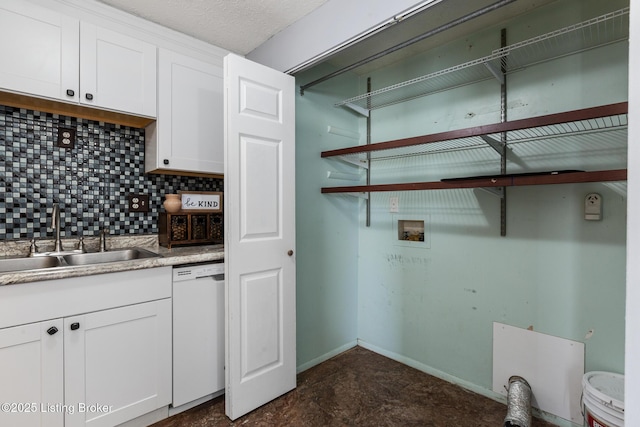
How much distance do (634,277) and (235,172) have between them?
1.63 metres

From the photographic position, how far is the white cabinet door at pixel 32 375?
50.2 inches

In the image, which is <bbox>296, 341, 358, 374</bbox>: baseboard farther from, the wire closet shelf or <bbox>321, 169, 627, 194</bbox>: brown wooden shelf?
the wire closet shelf

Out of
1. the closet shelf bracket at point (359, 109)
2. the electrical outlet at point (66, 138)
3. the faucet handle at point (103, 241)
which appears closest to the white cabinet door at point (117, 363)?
the faucet handle at point (103, 241)

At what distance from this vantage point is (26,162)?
1745 mm

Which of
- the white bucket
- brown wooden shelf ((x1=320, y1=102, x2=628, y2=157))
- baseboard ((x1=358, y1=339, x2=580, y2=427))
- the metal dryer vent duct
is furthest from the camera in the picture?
baseboard ((x1=358, y1=339, x2=580, y2=427))

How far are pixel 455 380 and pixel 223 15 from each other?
112 inches

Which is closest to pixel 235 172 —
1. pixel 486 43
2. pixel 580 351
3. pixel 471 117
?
pixel 471 117

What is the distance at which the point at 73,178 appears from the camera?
1892mm

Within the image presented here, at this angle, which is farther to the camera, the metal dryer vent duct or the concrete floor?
the concrete floor

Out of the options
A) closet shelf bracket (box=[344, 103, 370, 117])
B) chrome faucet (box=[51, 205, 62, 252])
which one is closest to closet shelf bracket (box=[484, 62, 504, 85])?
closet shelf bracket (box=[344, 103, 370, 117])

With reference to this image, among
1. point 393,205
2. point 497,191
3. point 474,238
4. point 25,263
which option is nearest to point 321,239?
point 393,205

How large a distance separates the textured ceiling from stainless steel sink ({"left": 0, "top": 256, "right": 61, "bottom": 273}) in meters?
1.49

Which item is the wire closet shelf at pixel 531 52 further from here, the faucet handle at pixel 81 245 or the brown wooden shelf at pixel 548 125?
the faucet handle at pixel 81 245

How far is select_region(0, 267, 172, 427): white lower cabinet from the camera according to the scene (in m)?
1.30
